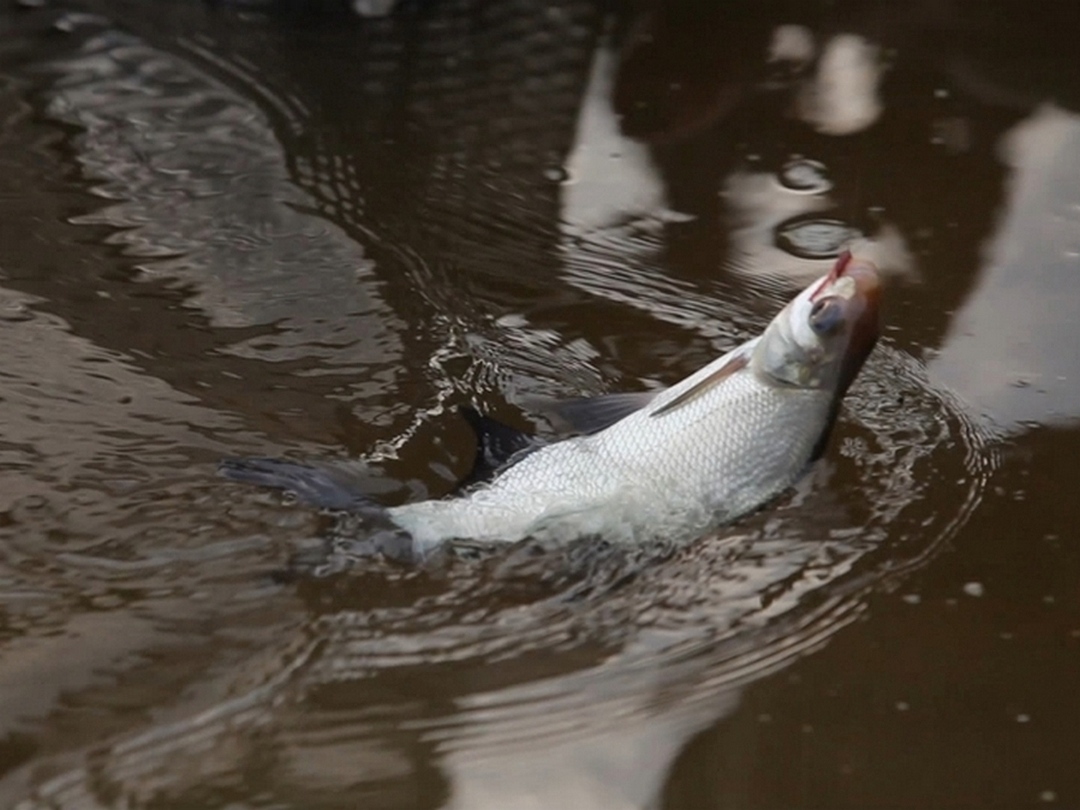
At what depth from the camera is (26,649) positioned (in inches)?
115

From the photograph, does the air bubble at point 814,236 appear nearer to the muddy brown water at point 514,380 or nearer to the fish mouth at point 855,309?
the muddy brown water at point 514,380

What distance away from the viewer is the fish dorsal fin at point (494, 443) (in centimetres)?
315

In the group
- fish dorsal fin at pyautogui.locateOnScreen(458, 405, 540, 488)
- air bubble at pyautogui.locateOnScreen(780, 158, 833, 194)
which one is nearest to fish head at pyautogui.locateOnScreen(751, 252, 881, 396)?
fish dorsal fin at pyautogui.locateOnScreen(458, 405, 540, 488)

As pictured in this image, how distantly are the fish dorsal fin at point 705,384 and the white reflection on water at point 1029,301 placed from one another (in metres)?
0.87

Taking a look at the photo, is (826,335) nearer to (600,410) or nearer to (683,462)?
(683,462)

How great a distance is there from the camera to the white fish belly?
120 inches

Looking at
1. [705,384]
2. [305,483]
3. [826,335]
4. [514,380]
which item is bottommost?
[514,380]

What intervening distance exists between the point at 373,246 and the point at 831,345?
151 cm

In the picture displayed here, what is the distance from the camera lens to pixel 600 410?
3.25 metres

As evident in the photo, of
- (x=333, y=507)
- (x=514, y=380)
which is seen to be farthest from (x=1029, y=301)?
(x=333, y=507)

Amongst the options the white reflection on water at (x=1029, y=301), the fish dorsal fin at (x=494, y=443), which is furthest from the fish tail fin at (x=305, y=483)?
the white reflection on water at (x=1029, y=301)

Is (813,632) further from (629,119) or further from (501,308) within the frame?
(629,119)

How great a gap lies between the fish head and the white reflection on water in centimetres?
77

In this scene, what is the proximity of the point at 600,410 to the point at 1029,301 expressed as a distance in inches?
58.4
